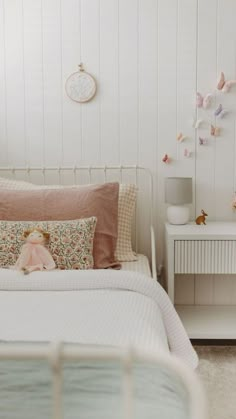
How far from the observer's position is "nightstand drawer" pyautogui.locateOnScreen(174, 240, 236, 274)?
98.7 inches

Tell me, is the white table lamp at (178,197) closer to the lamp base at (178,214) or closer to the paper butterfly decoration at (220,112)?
the lamp base at (178,214)

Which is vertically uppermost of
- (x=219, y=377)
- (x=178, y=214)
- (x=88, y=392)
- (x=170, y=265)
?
(x=178, y=214)

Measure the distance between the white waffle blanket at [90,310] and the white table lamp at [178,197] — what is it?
0.85m

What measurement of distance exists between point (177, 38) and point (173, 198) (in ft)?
3.12

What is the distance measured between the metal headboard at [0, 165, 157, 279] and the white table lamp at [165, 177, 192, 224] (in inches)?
7.1

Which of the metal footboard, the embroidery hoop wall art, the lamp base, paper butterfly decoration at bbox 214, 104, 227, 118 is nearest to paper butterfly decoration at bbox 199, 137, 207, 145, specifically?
paper butterfly decoration at bbox 214, 104, 227, 118

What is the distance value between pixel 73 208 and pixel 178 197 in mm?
643

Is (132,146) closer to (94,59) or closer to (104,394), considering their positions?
(94,59)

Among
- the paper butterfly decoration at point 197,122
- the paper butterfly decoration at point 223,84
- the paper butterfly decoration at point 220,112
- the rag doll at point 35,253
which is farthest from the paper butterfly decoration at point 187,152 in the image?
the rag doll at point 35,253

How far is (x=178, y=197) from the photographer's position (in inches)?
106

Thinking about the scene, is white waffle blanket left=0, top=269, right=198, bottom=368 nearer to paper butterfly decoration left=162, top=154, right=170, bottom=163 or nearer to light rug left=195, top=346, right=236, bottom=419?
light rug left=195, top=346, right=236, bottom=419

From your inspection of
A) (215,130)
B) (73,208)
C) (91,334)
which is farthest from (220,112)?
(91,334)

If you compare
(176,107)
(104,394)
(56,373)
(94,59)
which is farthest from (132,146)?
(56,373)

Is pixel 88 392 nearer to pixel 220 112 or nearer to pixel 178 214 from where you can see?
pixel 178 214
